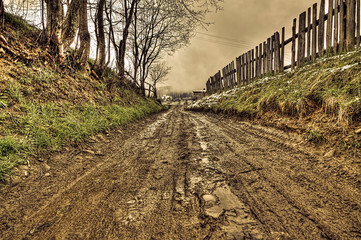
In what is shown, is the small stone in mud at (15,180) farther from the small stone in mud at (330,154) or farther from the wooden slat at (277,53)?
the wooden slat at (277,53)

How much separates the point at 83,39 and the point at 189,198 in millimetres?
6136

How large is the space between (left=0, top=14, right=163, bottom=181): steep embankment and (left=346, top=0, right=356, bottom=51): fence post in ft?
21.5

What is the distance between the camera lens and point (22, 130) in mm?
1955

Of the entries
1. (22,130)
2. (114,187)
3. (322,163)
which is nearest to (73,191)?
(114,187)

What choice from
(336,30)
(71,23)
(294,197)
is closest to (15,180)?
(294,197)

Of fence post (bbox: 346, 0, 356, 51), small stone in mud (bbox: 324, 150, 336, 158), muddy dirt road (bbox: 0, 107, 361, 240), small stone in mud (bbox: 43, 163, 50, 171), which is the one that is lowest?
muddy dirt road (bbox: 0, 107, 361, 240)

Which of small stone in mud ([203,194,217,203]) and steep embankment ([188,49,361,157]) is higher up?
steep embankment ([188,49,361,157])

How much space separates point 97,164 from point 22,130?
110cm

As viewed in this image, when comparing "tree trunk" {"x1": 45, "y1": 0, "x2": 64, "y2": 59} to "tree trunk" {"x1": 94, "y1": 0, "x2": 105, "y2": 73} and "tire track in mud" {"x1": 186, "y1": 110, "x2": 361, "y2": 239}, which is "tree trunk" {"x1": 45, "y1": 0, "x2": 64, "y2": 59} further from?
"tire track in mud" {"x1": 186, "y1": 110, "x2": 361, "y2": 239}

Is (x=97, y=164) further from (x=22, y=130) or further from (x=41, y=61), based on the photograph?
(x=41, y=61)

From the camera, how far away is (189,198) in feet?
3.84

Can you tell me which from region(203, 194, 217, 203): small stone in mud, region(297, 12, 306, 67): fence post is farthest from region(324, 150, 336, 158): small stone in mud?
region(297, 12, 306, 67): fence post

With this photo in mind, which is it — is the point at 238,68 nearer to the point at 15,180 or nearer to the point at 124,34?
the point at 124,34

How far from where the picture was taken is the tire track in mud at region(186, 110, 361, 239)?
851mm
